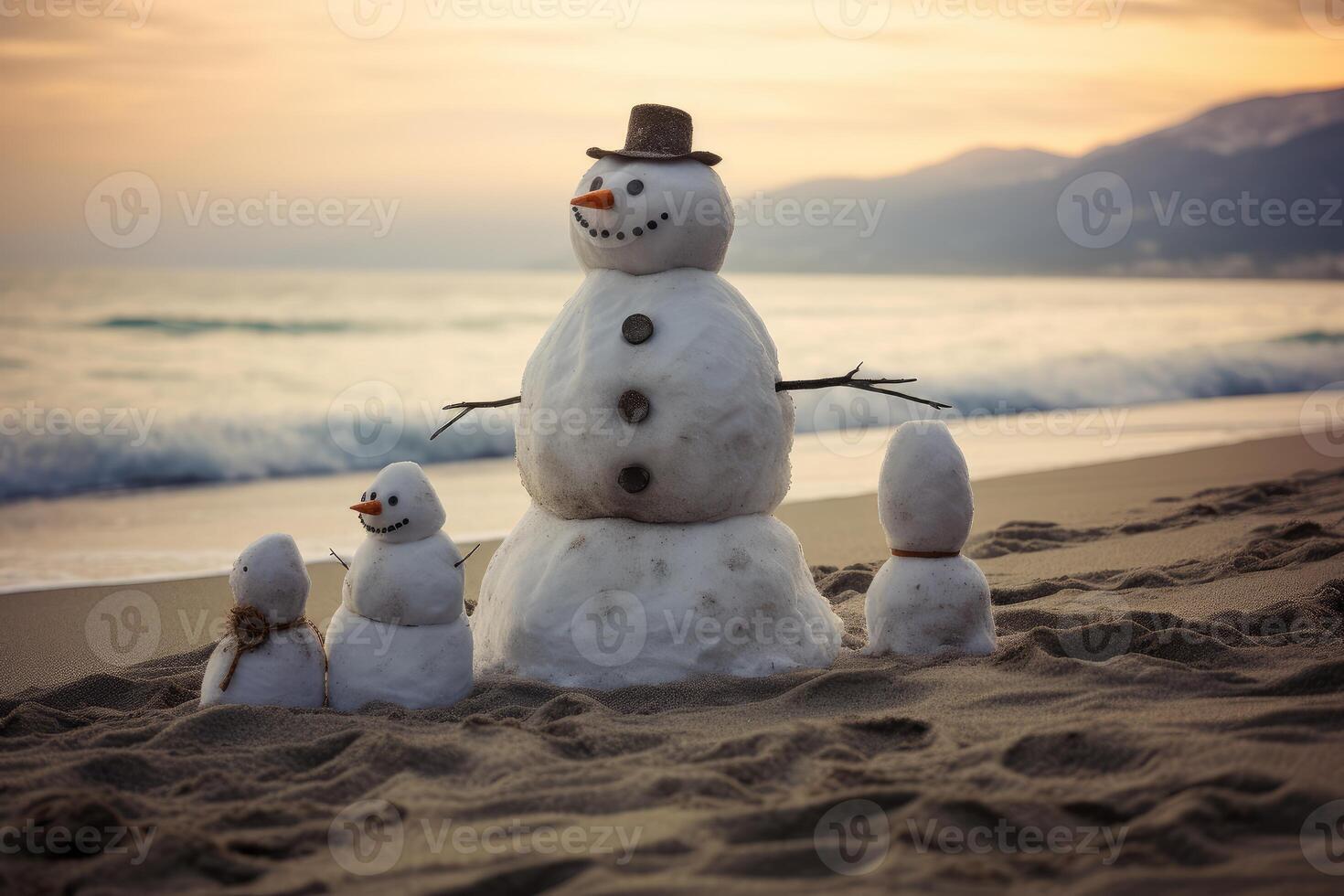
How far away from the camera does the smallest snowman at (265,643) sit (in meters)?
4.43

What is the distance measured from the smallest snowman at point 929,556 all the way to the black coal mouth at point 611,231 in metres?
1.33

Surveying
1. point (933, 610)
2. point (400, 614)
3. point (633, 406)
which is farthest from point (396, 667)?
point (933, 610)

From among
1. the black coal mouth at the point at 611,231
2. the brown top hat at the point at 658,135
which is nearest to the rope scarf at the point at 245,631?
the black coal mouth at the point at 611,231

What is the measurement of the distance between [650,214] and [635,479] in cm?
106

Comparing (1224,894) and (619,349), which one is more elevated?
(619,349)

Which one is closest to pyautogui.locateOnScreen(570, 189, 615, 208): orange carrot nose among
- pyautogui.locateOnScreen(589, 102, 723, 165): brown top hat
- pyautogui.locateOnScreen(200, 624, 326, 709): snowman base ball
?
pyautogui.locateOnScreen(589, 102, 723, 165): brown top hat

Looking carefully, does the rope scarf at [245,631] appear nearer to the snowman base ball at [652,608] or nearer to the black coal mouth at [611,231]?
the snowman base ball at [652,608]

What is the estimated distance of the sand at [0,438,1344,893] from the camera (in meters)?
2.98

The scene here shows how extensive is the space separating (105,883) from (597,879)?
1203mm

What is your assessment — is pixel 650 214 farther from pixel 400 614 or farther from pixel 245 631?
pixel 245 631

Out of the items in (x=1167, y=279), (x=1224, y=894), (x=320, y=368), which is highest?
(x=1167, y=279)

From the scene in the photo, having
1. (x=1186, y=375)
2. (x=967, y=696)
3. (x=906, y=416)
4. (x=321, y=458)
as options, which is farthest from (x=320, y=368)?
(x=967, y=696)

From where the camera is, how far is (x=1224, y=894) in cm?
277

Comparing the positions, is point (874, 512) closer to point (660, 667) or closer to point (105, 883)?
point (660, 667)
